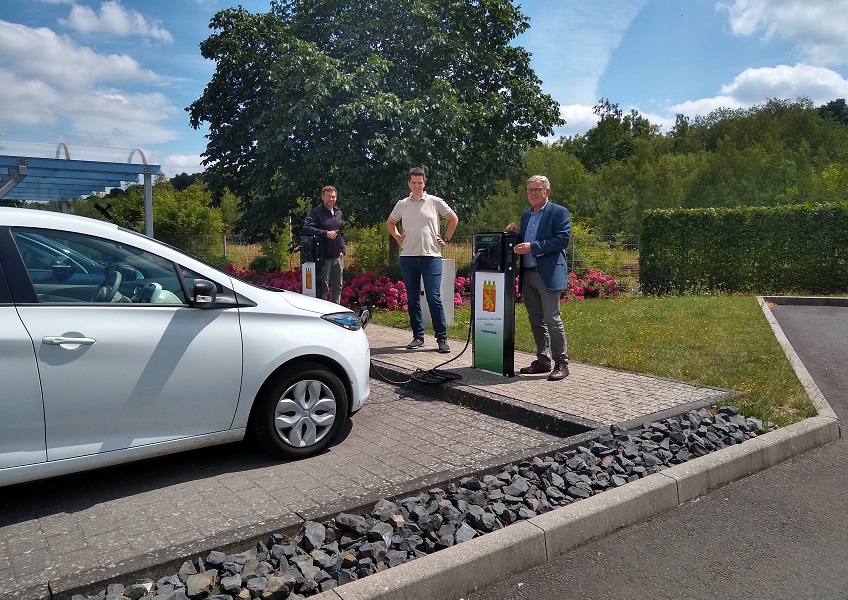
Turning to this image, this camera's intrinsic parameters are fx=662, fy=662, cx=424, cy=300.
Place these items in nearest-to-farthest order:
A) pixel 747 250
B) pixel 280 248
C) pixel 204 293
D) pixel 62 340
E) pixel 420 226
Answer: pixel 62 340 → pixel 204 293 → pixel 420 226 → pixel 747 250 → pixel 280 248

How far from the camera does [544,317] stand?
21.4 ft

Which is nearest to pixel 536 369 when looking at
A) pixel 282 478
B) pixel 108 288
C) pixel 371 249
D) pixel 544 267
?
pixel 544 267

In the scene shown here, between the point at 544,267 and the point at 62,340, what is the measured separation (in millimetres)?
4165

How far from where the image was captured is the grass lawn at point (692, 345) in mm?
5895

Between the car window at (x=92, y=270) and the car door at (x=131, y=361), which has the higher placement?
the car window at (x=92, y=270)

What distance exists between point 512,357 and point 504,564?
353 cm

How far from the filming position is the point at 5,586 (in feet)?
9.31

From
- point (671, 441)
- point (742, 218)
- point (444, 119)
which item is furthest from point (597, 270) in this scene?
point (671, 441)

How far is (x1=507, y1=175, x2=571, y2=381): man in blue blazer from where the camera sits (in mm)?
6219

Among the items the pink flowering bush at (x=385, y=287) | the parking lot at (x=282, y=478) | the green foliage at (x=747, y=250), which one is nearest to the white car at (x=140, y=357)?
the parking lot at (x=282, y=478)

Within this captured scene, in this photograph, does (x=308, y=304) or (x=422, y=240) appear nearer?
(x=308, y=304)

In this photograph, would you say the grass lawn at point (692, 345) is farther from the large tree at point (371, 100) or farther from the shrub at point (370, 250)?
the shrub at point (370, 250)

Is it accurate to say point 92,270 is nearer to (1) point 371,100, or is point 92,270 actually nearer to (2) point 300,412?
(2) point 300,412

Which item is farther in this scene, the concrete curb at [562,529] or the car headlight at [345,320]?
the car headlight at [345,320]
